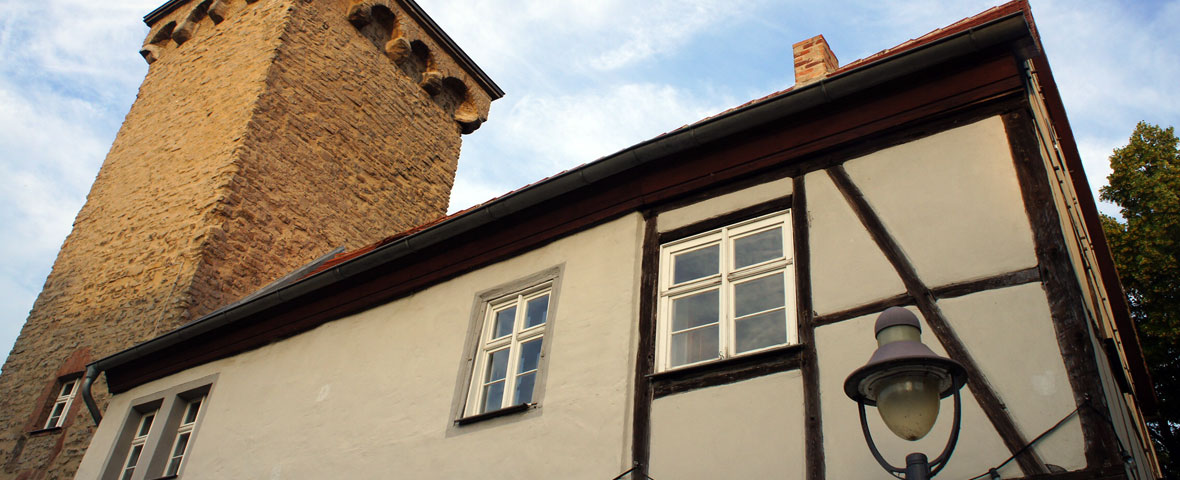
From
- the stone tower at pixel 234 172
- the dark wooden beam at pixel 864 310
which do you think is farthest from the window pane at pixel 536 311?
the stone tower at pixel 234 172

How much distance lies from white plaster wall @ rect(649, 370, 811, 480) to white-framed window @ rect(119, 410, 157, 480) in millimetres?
6402

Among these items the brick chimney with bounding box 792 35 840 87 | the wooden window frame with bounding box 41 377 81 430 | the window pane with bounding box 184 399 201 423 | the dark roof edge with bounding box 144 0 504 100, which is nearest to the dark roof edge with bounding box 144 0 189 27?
the dark roof edge with bounding box 144 0 504 100

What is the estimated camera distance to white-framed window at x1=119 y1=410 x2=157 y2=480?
995 cm

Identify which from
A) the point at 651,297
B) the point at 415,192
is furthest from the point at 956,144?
the point at 415,192

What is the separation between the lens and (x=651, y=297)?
21.4 ft

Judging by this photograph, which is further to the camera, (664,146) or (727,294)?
(664,146)

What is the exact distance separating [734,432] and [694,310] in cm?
110

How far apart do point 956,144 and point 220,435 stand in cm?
698

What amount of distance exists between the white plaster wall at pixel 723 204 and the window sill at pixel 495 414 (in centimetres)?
158

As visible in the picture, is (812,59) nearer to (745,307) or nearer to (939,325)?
(745,307)

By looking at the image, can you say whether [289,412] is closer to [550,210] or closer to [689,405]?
[550,210]

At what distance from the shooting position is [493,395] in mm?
7188

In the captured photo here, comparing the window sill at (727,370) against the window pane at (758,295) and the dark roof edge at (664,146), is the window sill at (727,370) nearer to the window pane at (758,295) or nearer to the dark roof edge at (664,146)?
the window pane at (758,295)

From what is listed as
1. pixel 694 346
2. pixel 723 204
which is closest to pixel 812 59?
pixel 723 204
